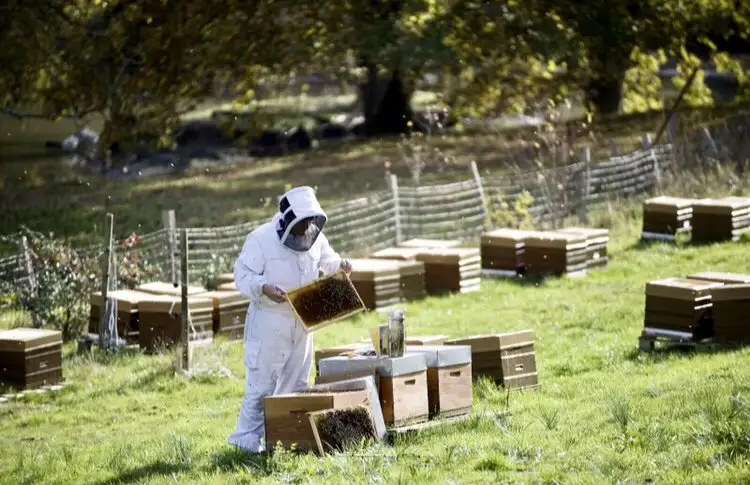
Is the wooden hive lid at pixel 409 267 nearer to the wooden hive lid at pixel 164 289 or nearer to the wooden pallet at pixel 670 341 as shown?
the wooden hive lid at pixel 164 289

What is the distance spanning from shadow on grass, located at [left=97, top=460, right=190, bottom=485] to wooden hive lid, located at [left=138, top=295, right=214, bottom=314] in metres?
5.44

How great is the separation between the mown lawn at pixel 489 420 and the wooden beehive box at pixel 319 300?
1165mm

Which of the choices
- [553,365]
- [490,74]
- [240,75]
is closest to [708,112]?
[490,74]

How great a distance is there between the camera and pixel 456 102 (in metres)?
30.5

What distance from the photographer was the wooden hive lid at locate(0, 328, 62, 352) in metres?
14.3

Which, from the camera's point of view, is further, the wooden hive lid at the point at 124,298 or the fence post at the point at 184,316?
the wooden hive lid at the point at 124,298

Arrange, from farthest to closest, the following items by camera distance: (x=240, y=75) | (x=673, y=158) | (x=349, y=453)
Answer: (x=240, y=75)
(x=673, y=158)
(x=349, y=453)

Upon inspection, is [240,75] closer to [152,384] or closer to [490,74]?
[490,74]

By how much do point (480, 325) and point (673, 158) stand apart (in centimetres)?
1023

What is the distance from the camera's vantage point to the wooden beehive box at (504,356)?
12055 mm

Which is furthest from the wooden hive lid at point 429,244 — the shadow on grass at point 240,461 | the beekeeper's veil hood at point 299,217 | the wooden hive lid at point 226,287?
the shadow on grass at point 240,461

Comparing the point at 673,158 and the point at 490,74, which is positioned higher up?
the point at 490,74

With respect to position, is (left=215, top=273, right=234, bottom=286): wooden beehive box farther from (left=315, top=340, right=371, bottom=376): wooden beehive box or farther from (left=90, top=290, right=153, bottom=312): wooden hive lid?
(left=315, top=340, right=371, bottom=376): wooden beehive box

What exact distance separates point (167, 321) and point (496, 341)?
17.1 feet
